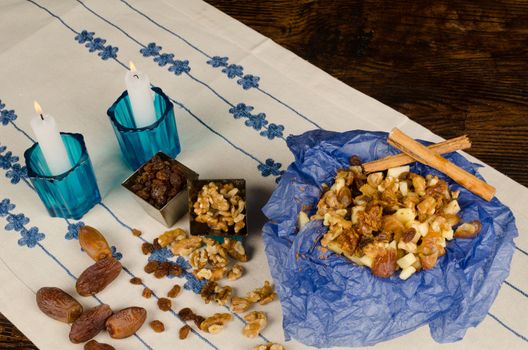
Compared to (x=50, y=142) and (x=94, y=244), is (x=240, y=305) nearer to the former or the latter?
(x=94, y=244)

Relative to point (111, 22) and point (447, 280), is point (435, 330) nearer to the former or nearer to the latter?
point (447, 280)

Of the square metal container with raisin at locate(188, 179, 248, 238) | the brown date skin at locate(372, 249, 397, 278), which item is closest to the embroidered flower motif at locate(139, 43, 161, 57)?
the square metal container with raisin at locate(188, 179, 248, 238)

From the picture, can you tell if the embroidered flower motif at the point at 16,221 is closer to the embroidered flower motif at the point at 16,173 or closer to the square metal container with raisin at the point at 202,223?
the embroidered flower motif at the point at 16,173

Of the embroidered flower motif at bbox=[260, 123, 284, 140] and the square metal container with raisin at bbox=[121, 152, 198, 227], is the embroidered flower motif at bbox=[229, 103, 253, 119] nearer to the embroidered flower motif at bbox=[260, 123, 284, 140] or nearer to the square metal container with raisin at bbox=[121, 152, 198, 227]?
the embroidered flower motif at bbox=[260, 123, 284, 140]

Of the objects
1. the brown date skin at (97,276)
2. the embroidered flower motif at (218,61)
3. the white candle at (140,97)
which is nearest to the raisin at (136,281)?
the brown date skin at (97,276)

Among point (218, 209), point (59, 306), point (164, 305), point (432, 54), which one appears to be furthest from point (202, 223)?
point (432, 54)

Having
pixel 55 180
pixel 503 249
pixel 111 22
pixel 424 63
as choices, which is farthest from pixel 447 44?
pixel 55 180
